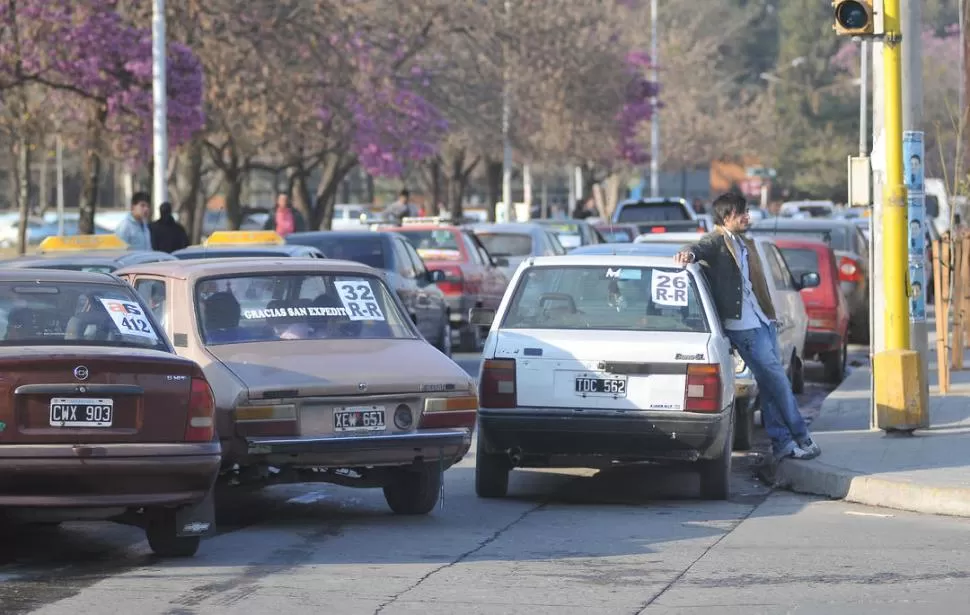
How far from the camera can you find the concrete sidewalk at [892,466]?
418 inches

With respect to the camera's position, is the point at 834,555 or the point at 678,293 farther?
the point at 678,293

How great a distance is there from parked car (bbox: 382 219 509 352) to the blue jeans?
10.5 m

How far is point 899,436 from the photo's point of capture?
43.2ft

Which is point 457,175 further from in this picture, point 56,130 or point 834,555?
point 834,555

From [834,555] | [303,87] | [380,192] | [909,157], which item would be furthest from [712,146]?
[834,555]

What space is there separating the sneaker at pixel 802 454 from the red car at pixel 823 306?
6.61 m

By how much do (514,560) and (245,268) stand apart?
2876 millimetres

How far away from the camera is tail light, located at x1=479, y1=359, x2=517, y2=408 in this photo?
425 inches

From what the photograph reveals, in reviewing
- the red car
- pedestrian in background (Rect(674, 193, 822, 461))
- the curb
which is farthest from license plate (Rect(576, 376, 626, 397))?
the red car

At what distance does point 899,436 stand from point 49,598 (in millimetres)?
7491

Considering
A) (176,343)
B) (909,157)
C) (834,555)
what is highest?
(909,157)

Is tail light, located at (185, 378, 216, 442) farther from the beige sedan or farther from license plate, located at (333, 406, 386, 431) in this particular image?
license plate, located at (333, 406, 386, 431)

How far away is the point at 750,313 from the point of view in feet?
39.3

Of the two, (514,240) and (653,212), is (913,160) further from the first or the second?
(653,212)
